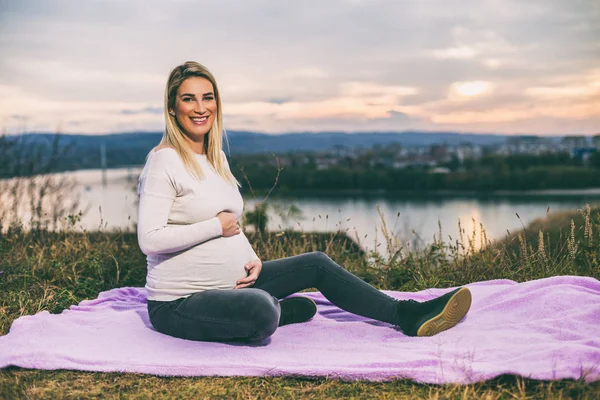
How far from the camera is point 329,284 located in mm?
3367

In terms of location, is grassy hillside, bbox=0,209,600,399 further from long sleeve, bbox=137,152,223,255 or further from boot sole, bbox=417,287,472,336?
long sleeve, bbox=137,152,223,255

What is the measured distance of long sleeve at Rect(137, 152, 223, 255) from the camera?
2941 mm

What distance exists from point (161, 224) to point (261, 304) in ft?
2.20

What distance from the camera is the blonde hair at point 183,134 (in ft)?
10.3

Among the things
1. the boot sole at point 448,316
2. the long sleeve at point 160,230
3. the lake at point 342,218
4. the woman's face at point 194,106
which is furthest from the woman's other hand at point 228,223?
the lake at point 342,218

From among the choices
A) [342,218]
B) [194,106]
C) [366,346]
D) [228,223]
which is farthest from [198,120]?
[342,218]

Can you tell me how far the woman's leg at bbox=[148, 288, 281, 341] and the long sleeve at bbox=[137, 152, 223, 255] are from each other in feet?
1.03

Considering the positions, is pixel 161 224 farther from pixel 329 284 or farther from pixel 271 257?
pixel 271 257

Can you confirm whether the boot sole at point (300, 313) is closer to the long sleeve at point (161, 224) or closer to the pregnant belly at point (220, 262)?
the pregnant belly at point (220, 262)

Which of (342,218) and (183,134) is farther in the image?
(342,218)

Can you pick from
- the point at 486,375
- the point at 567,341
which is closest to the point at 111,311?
the point at 486,375

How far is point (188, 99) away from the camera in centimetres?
321

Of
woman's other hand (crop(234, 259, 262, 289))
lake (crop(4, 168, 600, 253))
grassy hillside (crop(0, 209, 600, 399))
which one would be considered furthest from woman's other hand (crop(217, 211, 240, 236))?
lake (crop(4, 168, 600, 253))

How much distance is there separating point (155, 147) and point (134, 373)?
4.01 ft
